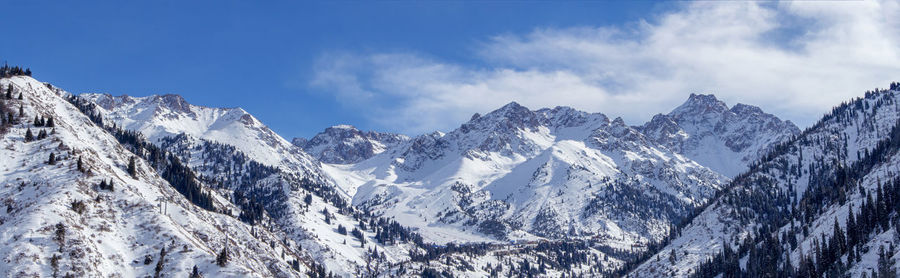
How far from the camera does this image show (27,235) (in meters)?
141

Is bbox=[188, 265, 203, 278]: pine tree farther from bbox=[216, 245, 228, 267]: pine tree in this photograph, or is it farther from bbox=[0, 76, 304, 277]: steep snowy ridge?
bbox=[216, 245, 228, 267]: pine tree

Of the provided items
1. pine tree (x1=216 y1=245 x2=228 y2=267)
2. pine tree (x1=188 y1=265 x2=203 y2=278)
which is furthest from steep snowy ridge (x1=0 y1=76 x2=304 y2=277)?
pine tree (x1=188 y1=265 x2=203 y2=278)

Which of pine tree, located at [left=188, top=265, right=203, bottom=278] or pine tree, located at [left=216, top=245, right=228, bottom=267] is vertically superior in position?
pine tree, located at [left=216, top=245, right=228, bottom=267]

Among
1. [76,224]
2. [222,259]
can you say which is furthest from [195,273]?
[76,224]

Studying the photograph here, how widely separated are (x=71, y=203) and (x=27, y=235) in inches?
671

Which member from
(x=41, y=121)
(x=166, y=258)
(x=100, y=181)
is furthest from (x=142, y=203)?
(x=41, y=121)

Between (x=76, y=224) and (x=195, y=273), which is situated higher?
(x=76, y=224)

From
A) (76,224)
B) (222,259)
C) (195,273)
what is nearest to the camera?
(195,273)

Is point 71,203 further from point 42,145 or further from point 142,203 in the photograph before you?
point 42,145

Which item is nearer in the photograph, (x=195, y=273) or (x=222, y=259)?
(x=195, y=273)

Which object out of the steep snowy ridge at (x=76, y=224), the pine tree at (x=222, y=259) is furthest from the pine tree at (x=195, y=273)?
the pine tree at (x=222, y=259)

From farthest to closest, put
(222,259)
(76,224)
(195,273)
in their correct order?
(222,259) < (76,224) < (195,273)

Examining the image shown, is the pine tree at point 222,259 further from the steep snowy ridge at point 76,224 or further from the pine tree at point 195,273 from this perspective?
the pine tree at point 195,273

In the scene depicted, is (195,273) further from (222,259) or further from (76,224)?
(76,224)
